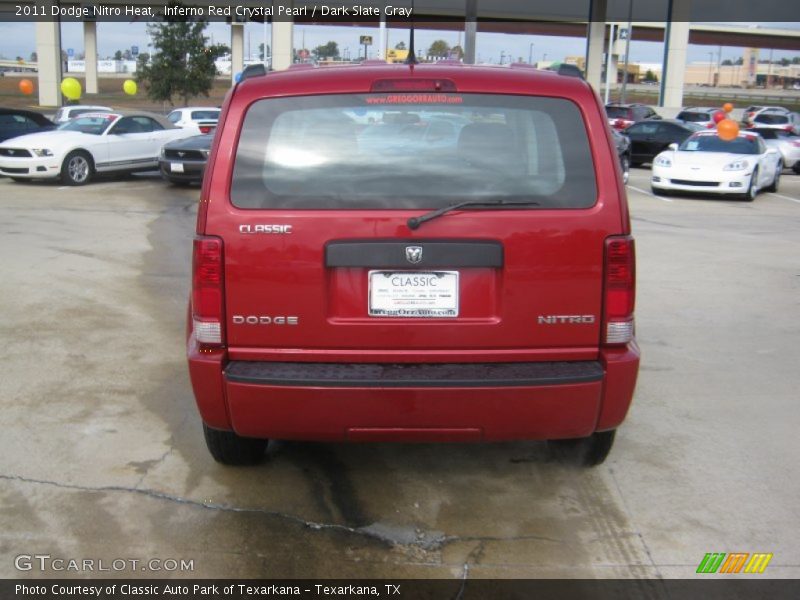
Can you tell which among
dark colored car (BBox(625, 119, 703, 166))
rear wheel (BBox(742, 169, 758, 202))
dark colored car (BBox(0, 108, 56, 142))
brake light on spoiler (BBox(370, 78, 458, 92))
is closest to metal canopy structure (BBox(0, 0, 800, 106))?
dark colored car (BBox(625, 119, 703, 166))

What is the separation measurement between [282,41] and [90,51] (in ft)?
71.5

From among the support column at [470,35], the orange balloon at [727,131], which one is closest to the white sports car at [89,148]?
the support column at [470,35]

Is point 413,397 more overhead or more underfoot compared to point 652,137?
more overhead

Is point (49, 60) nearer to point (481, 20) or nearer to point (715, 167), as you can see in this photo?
point (481, 20)

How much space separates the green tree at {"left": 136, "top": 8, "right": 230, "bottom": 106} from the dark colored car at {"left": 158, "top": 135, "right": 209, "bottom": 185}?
2231 centimetres

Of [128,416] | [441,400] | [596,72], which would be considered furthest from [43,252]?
[596,72]

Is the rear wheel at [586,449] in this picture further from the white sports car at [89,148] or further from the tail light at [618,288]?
the white sports car at [89,148]

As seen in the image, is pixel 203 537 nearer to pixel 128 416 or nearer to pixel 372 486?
pixel 372 486

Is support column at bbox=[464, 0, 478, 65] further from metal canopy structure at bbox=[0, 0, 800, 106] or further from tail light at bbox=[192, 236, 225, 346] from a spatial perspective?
tail light at bbox=[192, 236, 225, 346]

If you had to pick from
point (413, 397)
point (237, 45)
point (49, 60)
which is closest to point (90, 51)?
point (237, 45)

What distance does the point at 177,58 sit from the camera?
3856 centimetres

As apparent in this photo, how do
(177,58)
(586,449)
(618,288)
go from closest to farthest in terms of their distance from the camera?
(618,288)
(586,449)
(177,58)

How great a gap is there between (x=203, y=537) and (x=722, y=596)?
2133mm

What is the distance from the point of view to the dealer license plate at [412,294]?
3.64 meters
